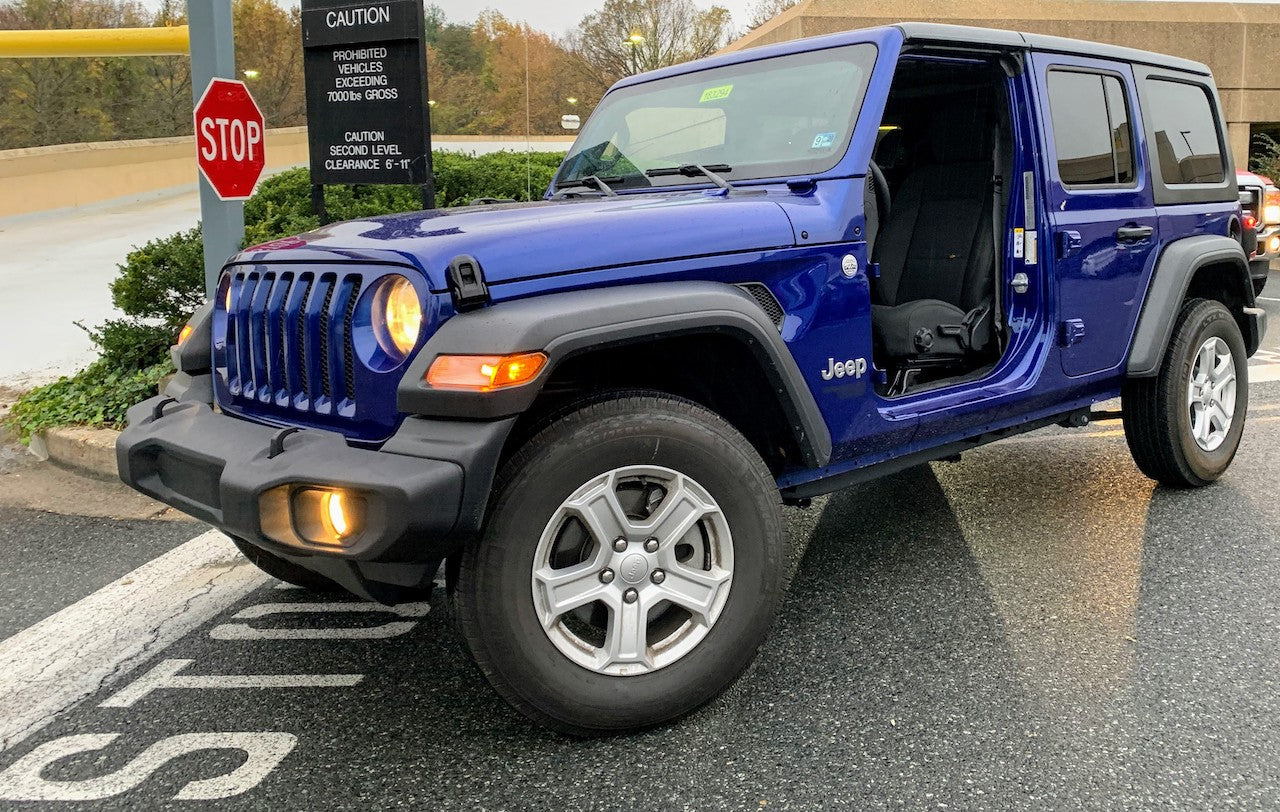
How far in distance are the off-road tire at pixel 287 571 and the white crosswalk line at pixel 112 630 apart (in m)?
0.23

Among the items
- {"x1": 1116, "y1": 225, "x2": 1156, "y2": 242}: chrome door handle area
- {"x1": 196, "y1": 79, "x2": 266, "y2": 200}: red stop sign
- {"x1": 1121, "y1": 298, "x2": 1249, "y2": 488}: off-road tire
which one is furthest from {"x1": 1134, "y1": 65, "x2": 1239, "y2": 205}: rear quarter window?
{"x1": 196, "y1": 79, "x2": 266, "y2": 200}: red stop sign

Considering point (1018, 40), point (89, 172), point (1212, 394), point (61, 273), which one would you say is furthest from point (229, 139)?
point (89, 172)

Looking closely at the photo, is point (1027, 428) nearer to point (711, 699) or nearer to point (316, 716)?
point (711, 699)

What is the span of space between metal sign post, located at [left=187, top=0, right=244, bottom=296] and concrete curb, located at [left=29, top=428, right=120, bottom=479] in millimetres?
1014

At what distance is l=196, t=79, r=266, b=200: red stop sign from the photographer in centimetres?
573

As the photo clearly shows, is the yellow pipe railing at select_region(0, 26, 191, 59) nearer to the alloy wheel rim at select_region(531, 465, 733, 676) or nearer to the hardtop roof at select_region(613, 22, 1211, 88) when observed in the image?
the hardtop roof at select_region(613, 22, 1211, 88)

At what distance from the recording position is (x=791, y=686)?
9.75 ft

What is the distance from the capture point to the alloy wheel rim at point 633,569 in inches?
101

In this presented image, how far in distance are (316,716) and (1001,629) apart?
211 cm

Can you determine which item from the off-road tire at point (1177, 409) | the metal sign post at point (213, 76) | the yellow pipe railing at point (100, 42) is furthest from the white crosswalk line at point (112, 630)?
the yellow pipe railing at point (100, 42)

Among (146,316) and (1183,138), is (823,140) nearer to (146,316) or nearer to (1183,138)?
(1183,138)

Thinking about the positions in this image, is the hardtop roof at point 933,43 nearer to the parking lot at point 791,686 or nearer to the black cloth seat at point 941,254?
the black cloth seat at point 941,254

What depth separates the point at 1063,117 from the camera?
157 inches

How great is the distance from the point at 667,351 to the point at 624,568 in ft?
2.18
